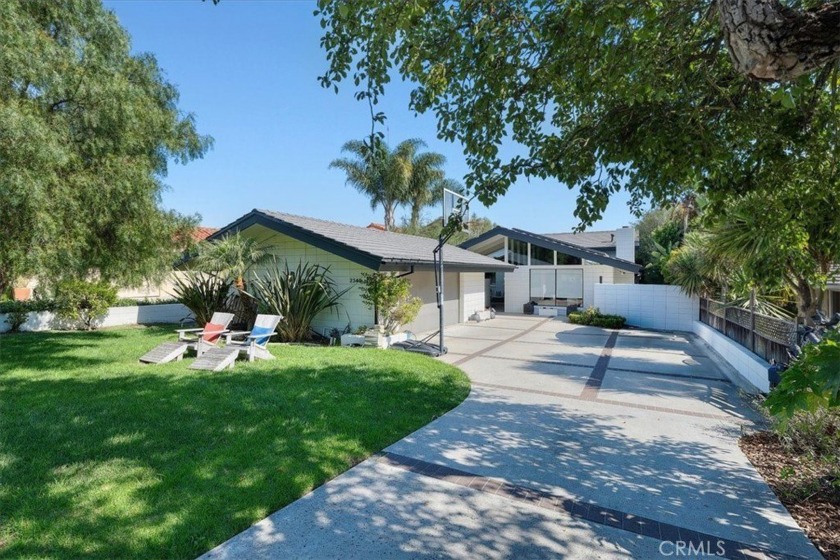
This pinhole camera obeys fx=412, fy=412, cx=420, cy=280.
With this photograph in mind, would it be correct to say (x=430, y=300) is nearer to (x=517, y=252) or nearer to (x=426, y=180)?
(x=517, y=252)

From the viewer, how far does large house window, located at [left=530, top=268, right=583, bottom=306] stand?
21.6 meters

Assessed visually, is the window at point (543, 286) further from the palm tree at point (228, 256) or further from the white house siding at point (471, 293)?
the palm tree at point (228, 256)

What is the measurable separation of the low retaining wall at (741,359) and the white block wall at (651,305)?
11.5 ft

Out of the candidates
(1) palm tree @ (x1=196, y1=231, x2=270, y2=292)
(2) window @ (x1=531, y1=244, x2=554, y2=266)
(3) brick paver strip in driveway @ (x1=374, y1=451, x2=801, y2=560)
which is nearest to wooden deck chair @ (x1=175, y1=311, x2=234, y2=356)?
(1) palm tree @ (x1=196, y1=231, x2=270, y2=292)

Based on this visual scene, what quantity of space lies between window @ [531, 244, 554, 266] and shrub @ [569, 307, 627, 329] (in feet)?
15.4

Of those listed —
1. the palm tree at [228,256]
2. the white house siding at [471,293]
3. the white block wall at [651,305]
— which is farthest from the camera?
the white house siding at [471,293]

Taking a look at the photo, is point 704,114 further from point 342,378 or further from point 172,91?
point 172,91

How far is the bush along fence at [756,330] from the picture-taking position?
6910 mm

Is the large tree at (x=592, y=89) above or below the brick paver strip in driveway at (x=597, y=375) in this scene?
above

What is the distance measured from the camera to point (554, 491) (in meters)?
4.02

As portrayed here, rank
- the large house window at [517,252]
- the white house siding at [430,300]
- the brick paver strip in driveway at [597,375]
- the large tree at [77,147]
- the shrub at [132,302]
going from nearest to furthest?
1. the large tree at [77,147]
2. the brick paver strip in driveway at [597,375]
3. the white house siding at [430,300]
4. the shrub at [132,302]
5. the large house window at [517,252]

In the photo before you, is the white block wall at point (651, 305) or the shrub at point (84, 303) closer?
the shrub at point (84, 303)

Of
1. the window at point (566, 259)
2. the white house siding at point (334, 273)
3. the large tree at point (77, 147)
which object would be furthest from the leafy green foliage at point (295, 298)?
the window at point (566, 259)

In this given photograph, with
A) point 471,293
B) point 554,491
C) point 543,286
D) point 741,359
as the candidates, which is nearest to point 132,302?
point 471,293
